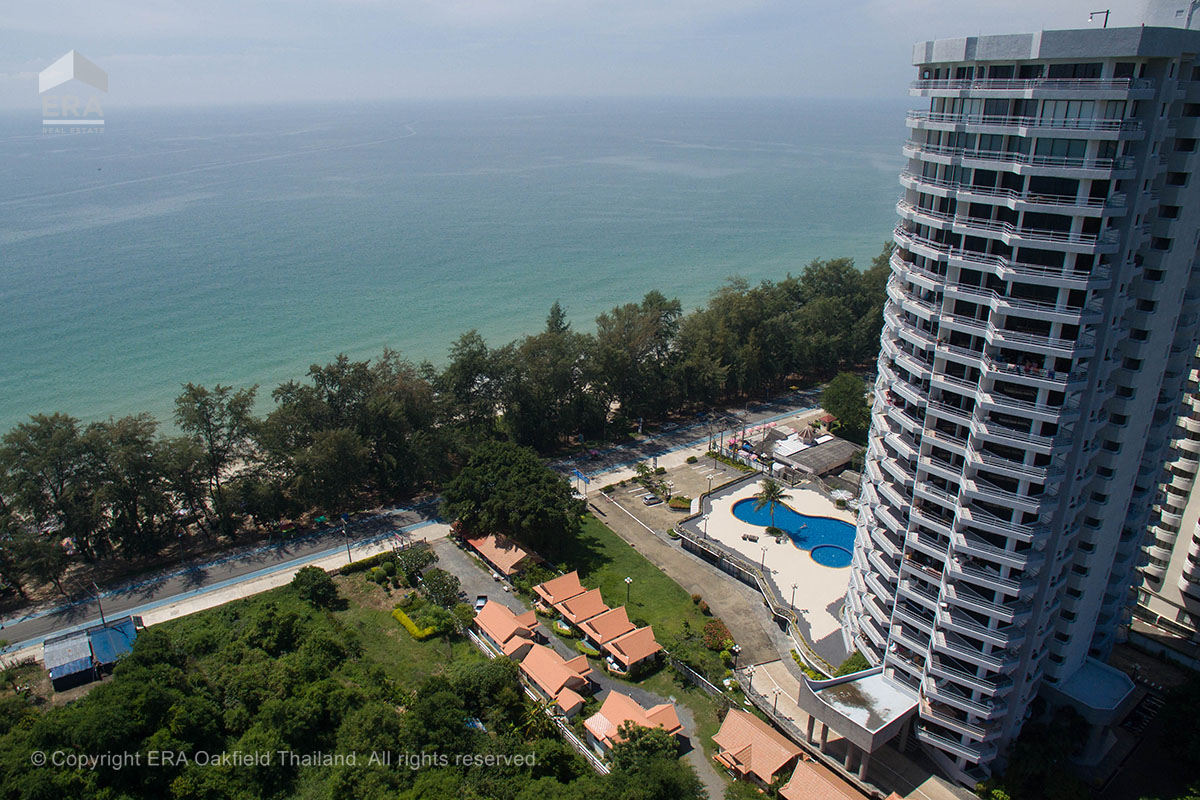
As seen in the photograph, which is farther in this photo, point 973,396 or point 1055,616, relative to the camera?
point 1055,616

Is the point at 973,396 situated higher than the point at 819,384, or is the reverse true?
the point at 973,396

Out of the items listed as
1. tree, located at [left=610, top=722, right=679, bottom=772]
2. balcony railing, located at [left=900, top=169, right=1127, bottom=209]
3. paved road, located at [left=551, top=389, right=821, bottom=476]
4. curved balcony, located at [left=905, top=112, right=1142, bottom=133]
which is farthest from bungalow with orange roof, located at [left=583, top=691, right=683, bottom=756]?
paved road, located at [left=551, top=389, right=821, bottom=476]

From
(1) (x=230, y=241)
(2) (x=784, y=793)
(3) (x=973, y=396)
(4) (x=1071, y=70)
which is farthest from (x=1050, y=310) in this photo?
(1) (x=230, y=241)

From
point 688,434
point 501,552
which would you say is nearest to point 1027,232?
point 501,552

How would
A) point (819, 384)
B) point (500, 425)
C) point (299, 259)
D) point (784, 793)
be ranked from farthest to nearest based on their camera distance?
point (299, 259) < point (819, 384) < point (500, 425) < point (784, 793)

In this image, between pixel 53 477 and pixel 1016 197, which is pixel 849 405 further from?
pixel 53 477

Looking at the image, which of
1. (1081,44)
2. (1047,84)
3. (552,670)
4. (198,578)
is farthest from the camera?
(198,578)

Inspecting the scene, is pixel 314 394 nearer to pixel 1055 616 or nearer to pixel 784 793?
pixel 784 793

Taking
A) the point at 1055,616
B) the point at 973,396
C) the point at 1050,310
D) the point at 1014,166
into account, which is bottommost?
the point at 1055,616
